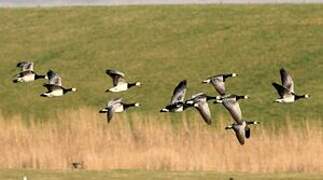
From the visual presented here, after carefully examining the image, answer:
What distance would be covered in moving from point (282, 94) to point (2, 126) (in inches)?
526

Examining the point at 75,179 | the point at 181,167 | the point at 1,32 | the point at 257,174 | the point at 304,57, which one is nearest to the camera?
the point at 75,179

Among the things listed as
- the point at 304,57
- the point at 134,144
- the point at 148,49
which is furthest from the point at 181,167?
the point at 148,49

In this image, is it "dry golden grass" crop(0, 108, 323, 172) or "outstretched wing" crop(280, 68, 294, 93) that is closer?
"outstretched wing" crop(280, 68, 294, 93)

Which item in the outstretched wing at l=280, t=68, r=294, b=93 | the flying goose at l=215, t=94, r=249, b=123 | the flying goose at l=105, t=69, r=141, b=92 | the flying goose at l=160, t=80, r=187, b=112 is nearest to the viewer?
the flying goose at l=160, t=80, r=187, b=112

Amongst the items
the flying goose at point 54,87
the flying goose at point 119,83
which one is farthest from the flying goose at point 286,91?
the flying goose at point 54,87

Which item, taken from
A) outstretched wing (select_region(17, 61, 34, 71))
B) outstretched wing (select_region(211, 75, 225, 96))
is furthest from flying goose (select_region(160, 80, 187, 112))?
outstretched wing (select_region(17, 61, 34, 71))

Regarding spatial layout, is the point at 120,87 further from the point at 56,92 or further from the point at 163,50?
the point at 163,50

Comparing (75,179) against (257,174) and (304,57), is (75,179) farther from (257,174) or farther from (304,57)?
(304,57)

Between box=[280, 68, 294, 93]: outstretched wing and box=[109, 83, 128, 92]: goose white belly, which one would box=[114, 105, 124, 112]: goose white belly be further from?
box=[280, 68, 294, 93]: outstretched wing

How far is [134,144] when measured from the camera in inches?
1656

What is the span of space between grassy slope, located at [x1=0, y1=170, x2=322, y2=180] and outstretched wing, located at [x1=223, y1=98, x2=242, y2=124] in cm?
174

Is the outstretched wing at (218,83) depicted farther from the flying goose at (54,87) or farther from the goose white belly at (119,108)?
the flying goose at (54,87)

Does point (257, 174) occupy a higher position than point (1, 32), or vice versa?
point (1, 32)

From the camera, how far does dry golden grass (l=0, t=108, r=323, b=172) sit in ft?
129
